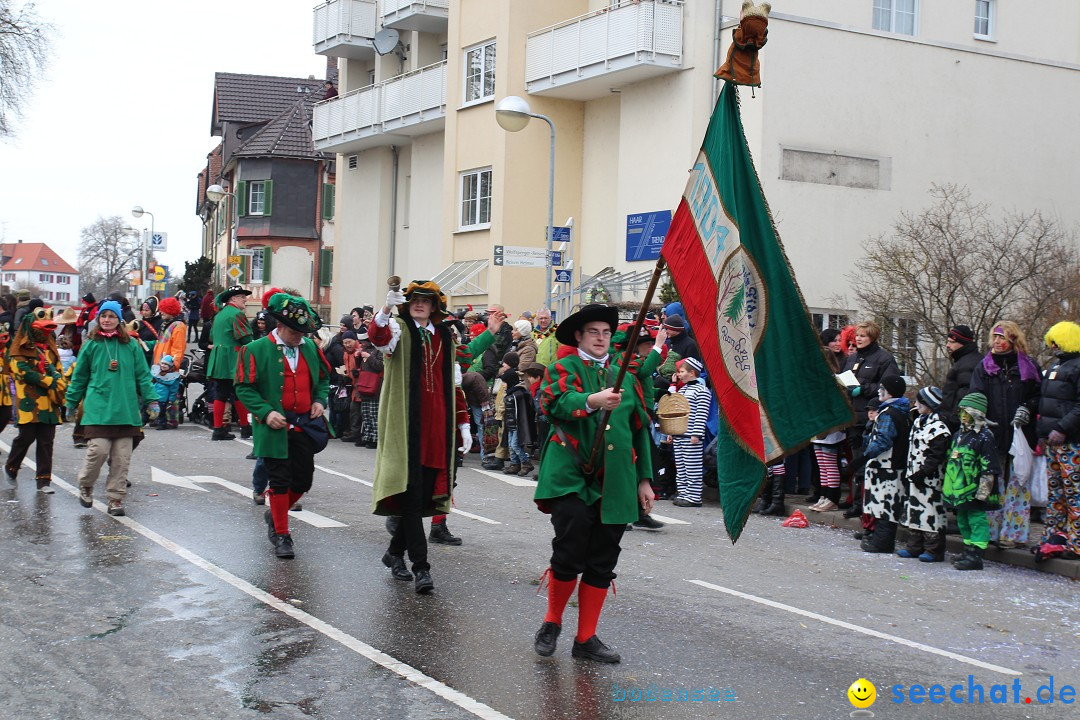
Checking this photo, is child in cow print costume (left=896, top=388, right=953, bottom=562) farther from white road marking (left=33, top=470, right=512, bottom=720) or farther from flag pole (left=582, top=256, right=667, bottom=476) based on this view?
white road marking (left=33, top=470, right=512, bottom=720)

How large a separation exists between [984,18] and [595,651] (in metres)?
26.8

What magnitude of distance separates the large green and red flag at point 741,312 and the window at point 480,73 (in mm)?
25844

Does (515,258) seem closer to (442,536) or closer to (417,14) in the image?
(442,536)

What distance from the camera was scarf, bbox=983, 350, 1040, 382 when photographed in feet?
35.6

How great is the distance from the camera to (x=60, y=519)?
35.4 feet

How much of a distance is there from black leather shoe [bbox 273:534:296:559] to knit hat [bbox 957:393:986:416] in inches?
217

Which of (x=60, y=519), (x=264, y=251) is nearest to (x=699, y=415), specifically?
(x=60, y=519)

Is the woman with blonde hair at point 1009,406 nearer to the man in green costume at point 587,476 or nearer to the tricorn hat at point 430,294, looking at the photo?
the tricorn hat at point 430,294

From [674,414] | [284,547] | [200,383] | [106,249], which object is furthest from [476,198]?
[106,249]

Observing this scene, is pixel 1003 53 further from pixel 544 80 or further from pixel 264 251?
pixel 264 251

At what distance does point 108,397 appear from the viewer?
1127 cm

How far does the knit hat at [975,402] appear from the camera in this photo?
10.3 metres

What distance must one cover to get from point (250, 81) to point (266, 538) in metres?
60.2

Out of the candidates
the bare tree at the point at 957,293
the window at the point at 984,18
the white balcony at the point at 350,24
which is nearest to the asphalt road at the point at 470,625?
the bare tree at the point at 957,293
